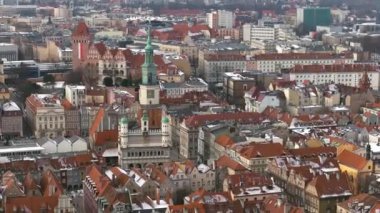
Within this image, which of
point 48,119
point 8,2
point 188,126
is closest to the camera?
point 188,126

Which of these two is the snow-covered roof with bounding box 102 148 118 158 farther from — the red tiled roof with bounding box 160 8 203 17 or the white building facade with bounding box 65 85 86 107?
the red tiled roof with bounding box 160 8 203 17

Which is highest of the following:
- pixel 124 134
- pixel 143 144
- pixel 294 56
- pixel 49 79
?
pixel 294 56

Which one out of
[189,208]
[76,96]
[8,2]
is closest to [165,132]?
[189,208]

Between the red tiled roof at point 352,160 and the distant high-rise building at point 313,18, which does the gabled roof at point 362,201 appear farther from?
the distant high-rise building at point 313,18

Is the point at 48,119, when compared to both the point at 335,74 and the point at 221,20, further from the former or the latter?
the point at 221,20

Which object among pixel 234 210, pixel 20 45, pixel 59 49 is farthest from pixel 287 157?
pixel 20 45

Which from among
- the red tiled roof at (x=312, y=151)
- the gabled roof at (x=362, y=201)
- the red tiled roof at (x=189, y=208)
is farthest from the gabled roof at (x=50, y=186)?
the red tiled roof at (x=312, y=151)
